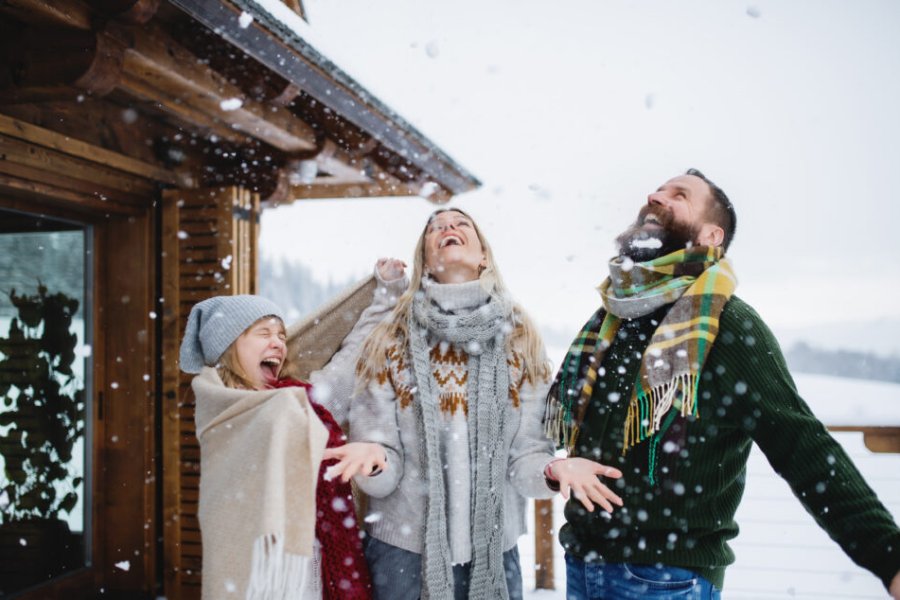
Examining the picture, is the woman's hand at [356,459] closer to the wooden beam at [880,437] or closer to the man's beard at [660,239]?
the man's beard at [660,239]

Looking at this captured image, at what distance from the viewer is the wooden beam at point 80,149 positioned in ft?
10.3

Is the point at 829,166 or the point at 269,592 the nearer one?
the point at 269,592

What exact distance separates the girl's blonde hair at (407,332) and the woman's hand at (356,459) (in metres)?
0.31

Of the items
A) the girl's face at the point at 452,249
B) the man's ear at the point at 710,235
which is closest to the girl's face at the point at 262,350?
the girl's face at the point at 452,249

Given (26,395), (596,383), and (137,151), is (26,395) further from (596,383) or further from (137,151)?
(596,383)

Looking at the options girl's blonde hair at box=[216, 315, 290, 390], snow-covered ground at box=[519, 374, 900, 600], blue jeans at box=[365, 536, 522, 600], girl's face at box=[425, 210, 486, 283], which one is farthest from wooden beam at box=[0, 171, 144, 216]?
snow-covered ground at box=[519, 374, 900, 600]

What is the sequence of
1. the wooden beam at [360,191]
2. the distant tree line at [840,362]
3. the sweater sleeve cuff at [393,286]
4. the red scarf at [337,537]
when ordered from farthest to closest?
the distant tree line at [840,362] < the wooden beam at [360,191] < the sweater sleeve cuff at [393,286] < the red scarf at [337,537]

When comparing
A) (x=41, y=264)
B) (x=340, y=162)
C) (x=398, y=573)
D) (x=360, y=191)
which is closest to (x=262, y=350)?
(x=398, y=573)

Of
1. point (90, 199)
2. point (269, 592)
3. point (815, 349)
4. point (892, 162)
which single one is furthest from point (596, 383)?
point (892, 162)

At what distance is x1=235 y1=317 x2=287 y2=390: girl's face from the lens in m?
2.23

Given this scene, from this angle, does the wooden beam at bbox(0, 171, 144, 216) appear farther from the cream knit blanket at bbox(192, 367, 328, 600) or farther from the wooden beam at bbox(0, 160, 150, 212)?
the cream knit blanket at bbox(192, 367, 328, 600)

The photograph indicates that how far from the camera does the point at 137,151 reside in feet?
13.3

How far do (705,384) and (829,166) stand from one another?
108 feet

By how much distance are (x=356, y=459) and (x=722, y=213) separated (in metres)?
1.37
